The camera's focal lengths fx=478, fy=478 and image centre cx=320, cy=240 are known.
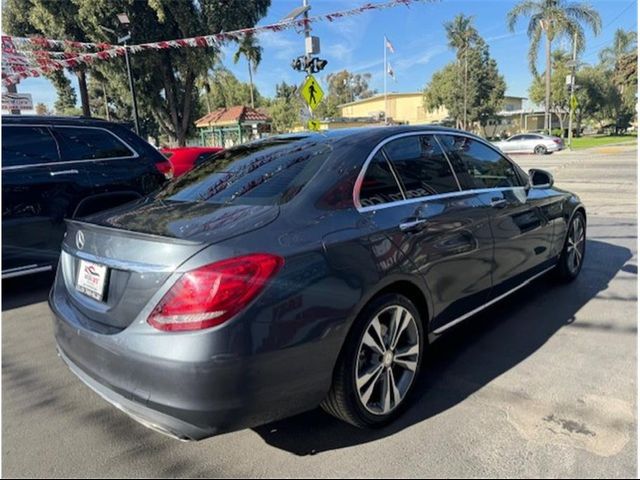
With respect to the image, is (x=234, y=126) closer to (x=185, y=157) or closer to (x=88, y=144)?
(x=185, y=157)

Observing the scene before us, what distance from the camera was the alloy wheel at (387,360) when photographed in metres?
2.54

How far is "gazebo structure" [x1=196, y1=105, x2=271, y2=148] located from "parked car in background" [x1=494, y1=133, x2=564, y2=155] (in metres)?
15.3

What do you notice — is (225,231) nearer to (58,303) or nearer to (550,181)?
(58,303)

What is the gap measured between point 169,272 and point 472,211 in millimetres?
2179

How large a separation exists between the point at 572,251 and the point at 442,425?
124 inches

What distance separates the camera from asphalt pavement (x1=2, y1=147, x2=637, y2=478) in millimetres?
2369

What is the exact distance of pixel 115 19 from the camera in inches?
814

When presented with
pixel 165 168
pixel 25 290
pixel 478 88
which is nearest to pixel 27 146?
pixel 165 168

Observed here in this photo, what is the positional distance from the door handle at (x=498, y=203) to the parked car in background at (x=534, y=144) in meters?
28.1

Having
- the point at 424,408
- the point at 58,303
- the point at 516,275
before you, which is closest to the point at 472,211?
the point at 516,275

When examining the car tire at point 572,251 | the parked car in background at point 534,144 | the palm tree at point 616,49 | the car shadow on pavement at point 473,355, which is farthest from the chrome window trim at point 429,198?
the palm tree at point 616,49

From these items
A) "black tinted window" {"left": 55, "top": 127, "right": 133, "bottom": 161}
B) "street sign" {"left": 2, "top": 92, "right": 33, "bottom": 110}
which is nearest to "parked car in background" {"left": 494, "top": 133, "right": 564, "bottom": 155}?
"street sign" {"left": 2, "top": 92, "right": 33, "bottom": 110}

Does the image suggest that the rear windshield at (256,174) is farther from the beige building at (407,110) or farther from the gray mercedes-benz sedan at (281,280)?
the beige building at (407,110)

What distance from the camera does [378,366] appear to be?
2.62 metres
